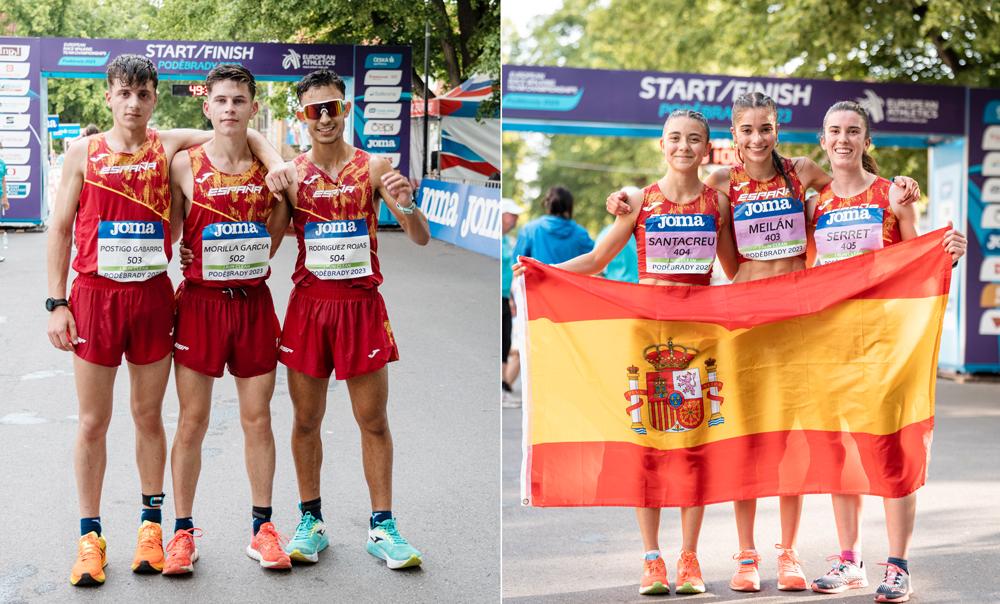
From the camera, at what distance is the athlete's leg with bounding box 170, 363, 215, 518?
5.56 metres

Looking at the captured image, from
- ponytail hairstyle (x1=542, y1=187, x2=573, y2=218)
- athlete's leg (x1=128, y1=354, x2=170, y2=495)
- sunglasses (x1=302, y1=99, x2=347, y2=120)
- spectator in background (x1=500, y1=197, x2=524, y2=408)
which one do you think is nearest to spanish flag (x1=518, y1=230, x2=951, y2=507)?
sunglasses (x1=302, y1=99, x2=347, y2=120)

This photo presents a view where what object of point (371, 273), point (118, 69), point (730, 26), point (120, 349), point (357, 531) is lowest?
point (357, 531)

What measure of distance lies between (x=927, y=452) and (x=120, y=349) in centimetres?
365

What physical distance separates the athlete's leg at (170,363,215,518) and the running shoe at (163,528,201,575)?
9 cm

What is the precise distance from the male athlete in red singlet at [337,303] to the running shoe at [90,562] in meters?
0.85

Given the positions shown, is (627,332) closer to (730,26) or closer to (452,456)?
(452,456)

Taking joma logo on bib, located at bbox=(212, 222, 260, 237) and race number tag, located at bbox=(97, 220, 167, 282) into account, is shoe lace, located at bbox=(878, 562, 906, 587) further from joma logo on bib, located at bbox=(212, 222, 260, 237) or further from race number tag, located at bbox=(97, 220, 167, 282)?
race number tag, located at bbox=(97, 220, 167, 282)

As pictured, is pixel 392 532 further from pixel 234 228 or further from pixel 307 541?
pixel 234 228

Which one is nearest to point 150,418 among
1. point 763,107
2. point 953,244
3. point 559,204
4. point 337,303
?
point 337,303

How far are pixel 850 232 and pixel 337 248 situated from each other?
234cm

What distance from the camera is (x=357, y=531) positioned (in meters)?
6.27

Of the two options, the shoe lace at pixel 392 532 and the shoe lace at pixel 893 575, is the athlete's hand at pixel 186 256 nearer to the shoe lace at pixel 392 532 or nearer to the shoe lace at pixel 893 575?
the shoe lace at pixel 392 532

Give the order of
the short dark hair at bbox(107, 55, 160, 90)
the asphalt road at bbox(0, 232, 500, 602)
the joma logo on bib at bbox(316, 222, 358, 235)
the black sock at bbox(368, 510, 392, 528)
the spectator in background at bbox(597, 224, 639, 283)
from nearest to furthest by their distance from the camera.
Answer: the short dark hair at bbox(107, 55, 160, 90)
the asphalt road at bbox(0, 232, 500, 602)
the joma logo on bib at bbox(316, 222, 358, 235)
the black sock at bbox(368, 510, 392, 528)
the spectator in background at bbox(597, 224, 639, 283)

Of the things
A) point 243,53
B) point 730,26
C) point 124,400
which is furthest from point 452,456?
point 243,53
